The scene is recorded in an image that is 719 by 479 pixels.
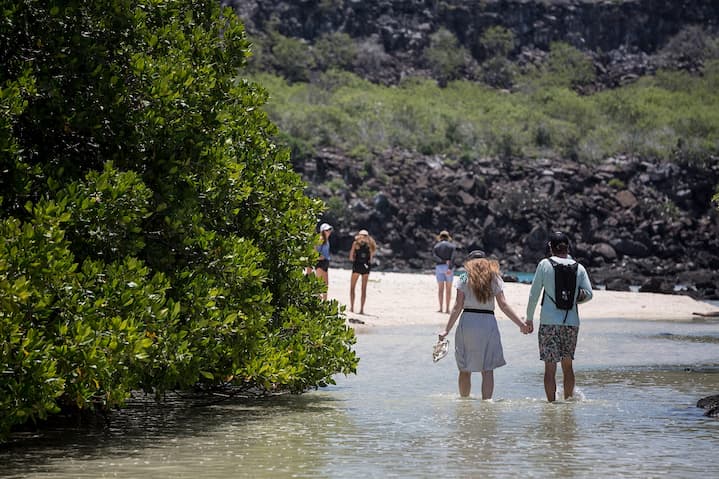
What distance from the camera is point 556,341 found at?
11758 millimetres

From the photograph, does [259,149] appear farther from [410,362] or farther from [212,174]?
[410,362]

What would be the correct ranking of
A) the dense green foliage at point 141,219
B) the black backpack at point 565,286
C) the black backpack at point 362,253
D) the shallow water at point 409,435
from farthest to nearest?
1. the black backpack at point 362,253
2. the black backpack at point 565,286
3. the dense green foliage at point 141,219
4. the shallow water at point 409,435

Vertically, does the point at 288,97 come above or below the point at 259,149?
above

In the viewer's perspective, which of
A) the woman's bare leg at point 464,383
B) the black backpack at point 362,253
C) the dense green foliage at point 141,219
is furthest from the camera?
the black backpack at point 362,253

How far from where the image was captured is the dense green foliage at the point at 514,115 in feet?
309

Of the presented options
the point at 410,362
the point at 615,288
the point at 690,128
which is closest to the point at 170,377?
the point at 410,362

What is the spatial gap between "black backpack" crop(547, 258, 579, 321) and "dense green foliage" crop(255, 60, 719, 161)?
246ft

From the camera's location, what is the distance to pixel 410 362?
16922mm

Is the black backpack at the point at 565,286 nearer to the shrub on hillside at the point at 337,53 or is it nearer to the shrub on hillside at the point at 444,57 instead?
the shrub on hillside at the point at 337,53

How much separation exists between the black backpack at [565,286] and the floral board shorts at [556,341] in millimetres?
142

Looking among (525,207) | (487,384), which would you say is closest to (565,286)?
(487,384)

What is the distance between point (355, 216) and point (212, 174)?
2809 inches

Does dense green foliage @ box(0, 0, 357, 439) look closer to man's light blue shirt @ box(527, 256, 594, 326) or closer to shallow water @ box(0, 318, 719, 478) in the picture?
shallow water @ box(0, 318, 719, 478)

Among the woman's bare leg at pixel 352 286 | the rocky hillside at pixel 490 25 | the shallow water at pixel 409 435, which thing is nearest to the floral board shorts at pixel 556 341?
the shallow water at pixel 409 435
